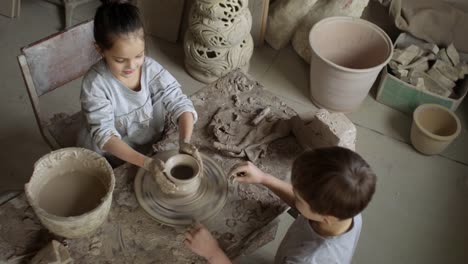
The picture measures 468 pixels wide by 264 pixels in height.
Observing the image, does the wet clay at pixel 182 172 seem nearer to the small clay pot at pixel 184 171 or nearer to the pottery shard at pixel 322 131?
the small clay pot at pixel 184 171

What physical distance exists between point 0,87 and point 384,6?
284cm

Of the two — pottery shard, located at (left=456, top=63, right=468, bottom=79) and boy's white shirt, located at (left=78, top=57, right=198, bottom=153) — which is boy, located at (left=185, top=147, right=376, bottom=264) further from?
pottery shard, located at (left=456, top=63, right=468, bottom=79)

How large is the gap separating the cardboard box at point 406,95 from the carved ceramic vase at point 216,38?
992 millimetres

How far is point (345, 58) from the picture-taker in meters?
3.39

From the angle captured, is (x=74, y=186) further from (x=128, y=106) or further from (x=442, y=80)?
(x=442, y=80)

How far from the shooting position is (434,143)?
2.97m

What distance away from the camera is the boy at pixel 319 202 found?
4.39 ft

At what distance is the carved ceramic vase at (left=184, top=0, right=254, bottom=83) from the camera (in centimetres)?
295

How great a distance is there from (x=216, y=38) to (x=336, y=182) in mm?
1908

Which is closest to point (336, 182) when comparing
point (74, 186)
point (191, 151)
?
point (191, 151)

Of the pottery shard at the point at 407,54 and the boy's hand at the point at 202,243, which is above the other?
the boy's hand at the point at 202,243

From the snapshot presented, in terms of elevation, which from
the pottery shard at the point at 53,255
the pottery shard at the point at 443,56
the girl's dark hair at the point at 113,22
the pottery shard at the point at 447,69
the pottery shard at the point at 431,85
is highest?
the girl's dark hair at the point at 113,22

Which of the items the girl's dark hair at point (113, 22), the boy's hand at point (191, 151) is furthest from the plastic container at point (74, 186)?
the girl's dark hair at point (113, 22)

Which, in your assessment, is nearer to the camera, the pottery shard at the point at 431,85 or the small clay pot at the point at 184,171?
the small clay pot at the point at 184,171
